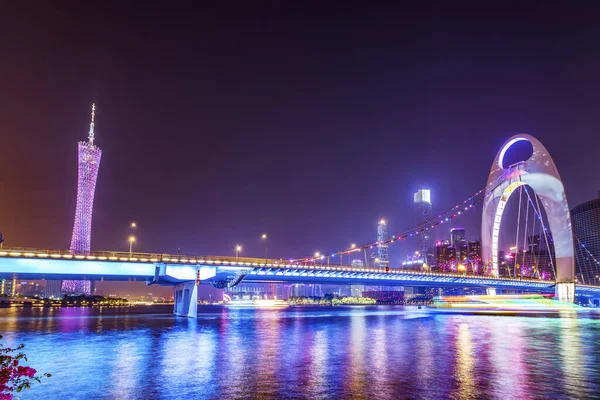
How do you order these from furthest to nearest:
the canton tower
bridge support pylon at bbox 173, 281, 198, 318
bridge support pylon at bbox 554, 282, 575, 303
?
the canton tower < bridge support pylon at bbox 554, 282, 575, 303 < bridge support pylon at bbox 173, 281, 198, 318

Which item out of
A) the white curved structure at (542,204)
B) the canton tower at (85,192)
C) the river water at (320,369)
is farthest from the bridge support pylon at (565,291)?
the canton tower at (85,192)

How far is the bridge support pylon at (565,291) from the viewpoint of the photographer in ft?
361

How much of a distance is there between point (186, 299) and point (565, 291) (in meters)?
89.6

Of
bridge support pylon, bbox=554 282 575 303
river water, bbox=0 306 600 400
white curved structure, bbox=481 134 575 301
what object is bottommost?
bridge support pylon, bbox=554 282 575 303

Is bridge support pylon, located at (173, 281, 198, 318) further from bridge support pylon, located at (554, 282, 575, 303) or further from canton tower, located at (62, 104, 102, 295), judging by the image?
bridge support pylon, located at (554, 282, 575, 303)

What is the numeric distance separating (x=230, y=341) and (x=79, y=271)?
35.9m

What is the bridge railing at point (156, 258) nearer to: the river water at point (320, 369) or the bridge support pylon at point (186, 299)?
the bridge support pylon at point (186, 299)

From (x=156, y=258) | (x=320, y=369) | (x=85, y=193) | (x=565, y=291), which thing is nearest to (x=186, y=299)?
(x=156, y=258)

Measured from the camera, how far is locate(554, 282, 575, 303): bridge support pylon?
110 metres

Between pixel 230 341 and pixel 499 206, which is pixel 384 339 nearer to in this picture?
pixel 230 341

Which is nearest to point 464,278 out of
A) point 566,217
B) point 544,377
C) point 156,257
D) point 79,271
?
point 566,217

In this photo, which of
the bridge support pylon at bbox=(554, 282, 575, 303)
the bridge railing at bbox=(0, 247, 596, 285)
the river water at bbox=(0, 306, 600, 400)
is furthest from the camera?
the bridge support pylon at bbox=(554, 282, 575, 303)

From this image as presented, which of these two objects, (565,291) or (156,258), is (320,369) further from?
(565,291)

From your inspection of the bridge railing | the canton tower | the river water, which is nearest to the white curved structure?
the bridge railing
